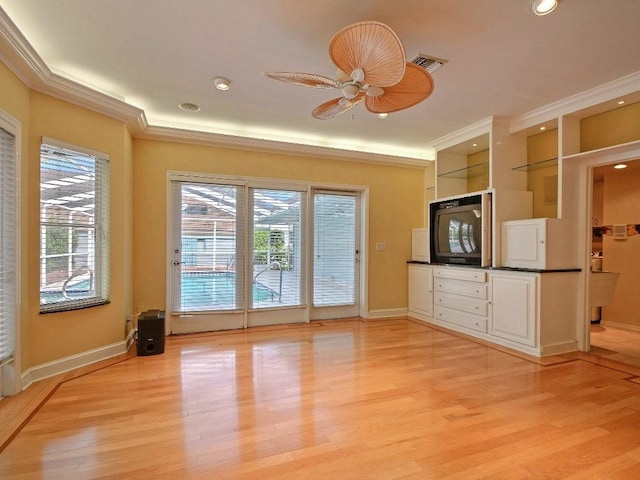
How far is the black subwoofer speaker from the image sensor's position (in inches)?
143

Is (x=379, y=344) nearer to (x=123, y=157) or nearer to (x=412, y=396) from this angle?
(x=412, y=396)

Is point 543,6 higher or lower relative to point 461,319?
higher

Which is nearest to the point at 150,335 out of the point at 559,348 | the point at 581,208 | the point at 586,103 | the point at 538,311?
the point at 538,311

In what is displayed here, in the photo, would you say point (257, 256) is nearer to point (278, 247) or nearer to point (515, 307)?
point (278, 247)

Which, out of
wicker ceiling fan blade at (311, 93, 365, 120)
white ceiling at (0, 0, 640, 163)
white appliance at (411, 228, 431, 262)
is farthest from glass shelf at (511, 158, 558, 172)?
wicker ceiling fan blade at (311, 93, 365, 120)

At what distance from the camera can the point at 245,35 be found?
2.52 metres

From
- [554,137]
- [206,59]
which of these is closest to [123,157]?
[206,59]

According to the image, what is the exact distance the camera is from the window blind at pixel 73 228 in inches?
119

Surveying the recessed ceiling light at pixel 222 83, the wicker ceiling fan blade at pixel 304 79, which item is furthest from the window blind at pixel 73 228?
the wicker ceiling fan blade at pixel 304 79

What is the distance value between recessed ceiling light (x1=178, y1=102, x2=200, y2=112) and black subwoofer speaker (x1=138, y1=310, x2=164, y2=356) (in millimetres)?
2338

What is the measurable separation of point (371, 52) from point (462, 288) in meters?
3.44

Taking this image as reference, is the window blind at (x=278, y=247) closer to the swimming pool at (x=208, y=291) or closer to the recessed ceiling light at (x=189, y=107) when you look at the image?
the swimming pool at (x=208, y=291)

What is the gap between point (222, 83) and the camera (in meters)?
3.24

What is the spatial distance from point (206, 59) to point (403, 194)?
373 cm
